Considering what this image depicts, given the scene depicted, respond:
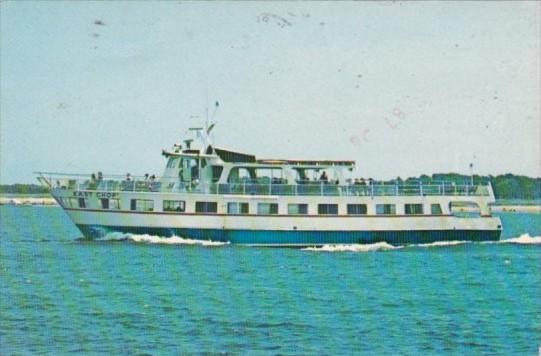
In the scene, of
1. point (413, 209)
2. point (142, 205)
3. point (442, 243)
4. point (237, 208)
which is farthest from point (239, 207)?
point (442, 243)

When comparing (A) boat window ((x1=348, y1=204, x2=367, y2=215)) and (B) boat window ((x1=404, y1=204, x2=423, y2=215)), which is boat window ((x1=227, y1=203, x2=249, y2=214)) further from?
(B) boat window ((x1=404, y1=204, x2=423, y2=215))

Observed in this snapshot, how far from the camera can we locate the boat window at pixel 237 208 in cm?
4169

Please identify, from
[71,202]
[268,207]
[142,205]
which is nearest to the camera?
[142,205]

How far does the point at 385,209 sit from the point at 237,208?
742cm

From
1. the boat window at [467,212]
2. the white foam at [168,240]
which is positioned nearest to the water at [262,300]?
the white foam at [168,240]

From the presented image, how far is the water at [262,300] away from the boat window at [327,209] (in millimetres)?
2806

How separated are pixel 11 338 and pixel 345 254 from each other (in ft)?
70.7

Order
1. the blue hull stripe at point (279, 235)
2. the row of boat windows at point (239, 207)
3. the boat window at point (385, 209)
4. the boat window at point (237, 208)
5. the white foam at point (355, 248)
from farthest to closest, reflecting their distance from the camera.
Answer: the boat window at point (385, 209), the boat window at point (237, 208), the row of boat windows at point (239, 207), the blue hull stripe at point (279, 235), the white foam at point (355, 248)

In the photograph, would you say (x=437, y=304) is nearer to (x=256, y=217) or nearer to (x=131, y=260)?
(x=131, y=260)

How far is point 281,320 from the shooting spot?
883 inches

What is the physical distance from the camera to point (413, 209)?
42.9 meters

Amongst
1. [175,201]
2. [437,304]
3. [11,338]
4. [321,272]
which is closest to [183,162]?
[175,201]

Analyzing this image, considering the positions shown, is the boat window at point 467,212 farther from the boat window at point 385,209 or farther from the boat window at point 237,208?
the boat window at point 237,208

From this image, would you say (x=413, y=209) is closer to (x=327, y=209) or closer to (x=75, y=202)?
(x=327, y=209)
